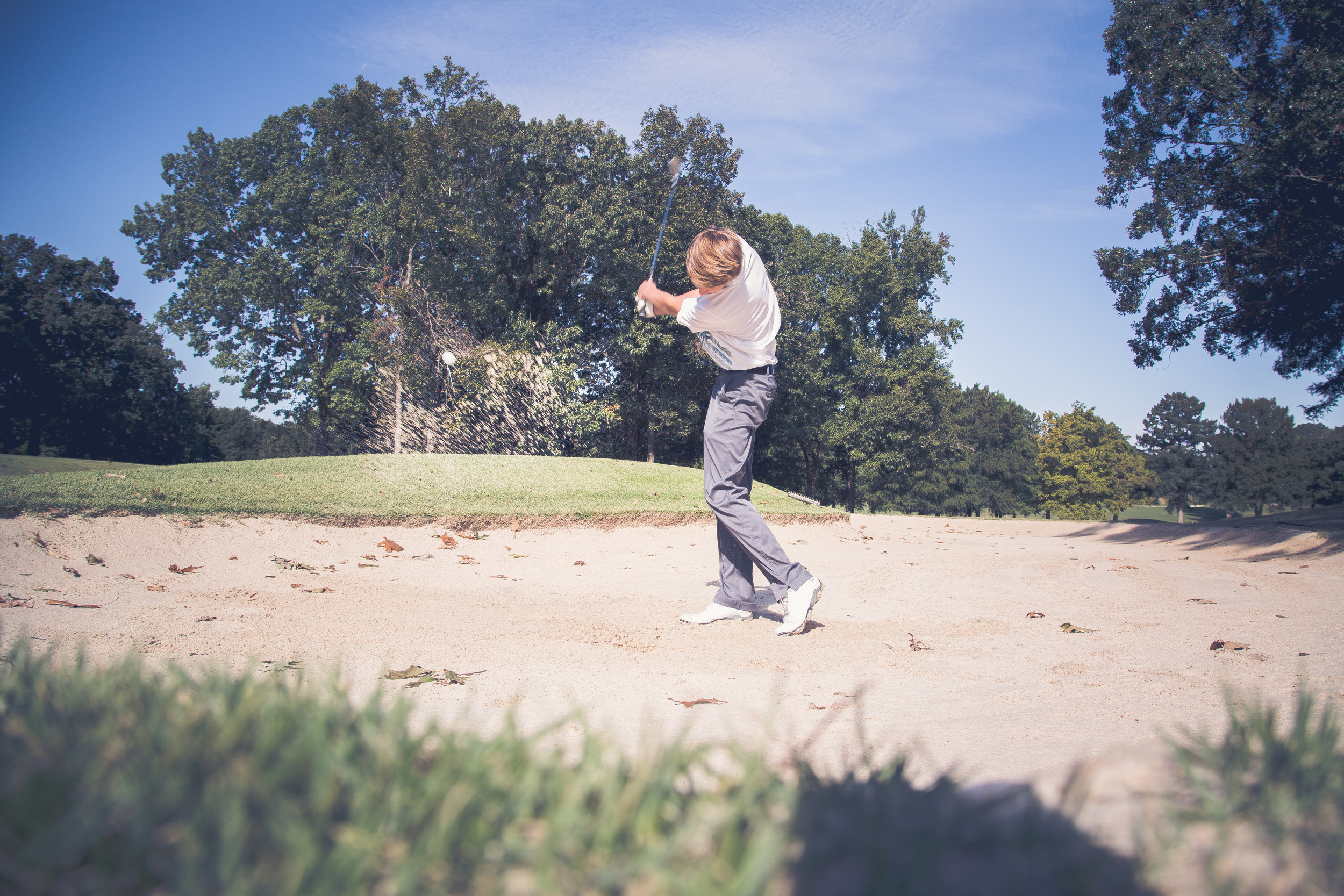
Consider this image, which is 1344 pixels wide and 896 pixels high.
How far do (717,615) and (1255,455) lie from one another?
73153 mm

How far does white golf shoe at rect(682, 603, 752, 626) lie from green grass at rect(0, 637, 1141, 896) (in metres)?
3.21

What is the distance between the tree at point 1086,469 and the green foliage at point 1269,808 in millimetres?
57064

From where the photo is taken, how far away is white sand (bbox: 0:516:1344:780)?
96.8 inches

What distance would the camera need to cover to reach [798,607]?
402 centimetres

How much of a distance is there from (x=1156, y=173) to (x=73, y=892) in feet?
49.5

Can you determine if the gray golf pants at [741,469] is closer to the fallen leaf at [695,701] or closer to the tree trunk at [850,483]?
the fallen leaf at [695,701]

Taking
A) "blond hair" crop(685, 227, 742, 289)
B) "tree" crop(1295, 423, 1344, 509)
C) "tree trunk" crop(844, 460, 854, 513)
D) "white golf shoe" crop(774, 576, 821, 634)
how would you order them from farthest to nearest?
"tree" crop(1295, 423, 1344, 509) → "tree trunk" crop(844, 460, 854, 513) → "blond hair" crop(685, 227, 742, 289) → "white golf shoe" crop(774, 576, 821, 634)

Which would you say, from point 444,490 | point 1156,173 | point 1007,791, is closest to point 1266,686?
point 1007,791

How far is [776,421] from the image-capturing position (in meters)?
31.4

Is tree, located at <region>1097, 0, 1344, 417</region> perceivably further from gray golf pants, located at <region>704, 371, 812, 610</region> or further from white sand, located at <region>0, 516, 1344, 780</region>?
gray golf pants, located at <region>704, 371, 812, 610</region>

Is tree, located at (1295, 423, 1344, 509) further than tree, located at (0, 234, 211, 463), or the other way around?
tree, located at (1295, 423, 1344, 509)

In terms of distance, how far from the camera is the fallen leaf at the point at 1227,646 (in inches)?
142

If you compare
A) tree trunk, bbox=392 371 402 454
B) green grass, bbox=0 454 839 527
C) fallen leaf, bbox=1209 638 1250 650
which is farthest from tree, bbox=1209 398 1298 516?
fallen leaf, bbox=1209 638 1250 650

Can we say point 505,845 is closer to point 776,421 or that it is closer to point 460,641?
point 460,641
